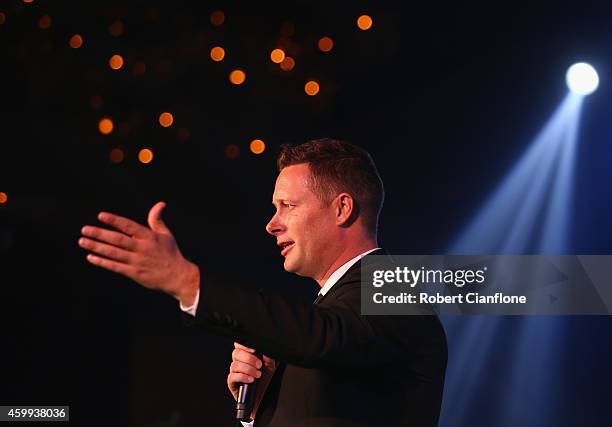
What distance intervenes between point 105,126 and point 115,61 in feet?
1.18

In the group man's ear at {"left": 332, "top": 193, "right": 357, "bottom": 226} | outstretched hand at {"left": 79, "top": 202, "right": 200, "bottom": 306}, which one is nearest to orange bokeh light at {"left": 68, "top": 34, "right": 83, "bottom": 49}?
man's ear at {"left": 332, "top": 193, "right": 357, "bottom": 226}

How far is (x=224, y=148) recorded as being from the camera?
4344mm

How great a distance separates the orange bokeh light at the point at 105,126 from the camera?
4.15 m

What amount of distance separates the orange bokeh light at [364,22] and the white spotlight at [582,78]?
1100 mm

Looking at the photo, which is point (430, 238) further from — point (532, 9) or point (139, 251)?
point (139, 251)

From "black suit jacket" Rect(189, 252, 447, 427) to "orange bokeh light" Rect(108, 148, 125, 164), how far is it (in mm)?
2618

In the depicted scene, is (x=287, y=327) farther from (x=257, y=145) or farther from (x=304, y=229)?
(x=257, y=145)

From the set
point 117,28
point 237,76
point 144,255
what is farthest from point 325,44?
point 144,255

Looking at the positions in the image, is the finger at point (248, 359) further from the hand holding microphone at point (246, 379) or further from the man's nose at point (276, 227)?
the man's nose at point (276, 227)

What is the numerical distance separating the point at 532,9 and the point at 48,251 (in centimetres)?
293

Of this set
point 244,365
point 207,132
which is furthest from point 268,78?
point 244,365

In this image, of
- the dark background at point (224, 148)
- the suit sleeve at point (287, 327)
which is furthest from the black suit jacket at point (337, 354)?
the dark background at point (224, 148)

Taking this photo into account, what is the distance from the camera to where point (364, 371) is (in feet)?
5.33

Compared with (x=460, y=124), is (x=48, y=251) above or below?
below
